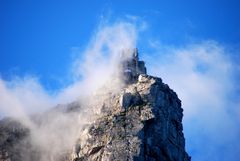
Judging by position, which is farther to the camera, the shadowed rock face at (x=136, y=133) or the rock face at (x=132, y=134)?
the rock face at (x=132, y=134)

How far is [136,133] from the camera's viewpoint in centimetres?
18325

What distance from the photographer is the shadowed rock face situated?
17975 centimetres

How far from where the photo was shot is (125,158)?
17550 cm

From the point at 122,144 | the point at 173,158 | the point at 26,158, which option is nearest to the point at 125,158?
the point at 122,144

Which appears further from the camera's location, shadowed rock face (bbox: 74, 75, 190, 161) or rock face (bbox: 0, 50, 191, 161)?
rock face (bbox: 0, 50, 191, 161)

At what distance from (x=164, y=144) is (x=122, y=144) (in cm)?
1334

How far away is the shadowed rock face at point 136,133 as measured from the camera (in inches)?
7077

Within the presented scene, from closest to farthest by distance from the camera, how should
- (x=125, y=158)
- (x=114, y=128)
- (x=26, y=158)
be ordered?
(x=125, y=158) → (x=114, y=128) → (x=26, y=158)

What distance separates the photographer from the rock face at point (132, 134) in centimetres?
17988

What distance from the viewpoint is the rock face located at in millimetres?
179875

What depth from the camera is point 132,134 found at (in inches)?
7215

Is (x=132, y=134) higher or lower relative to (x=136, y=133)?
lower

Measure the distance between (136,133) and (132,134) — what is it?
1.15 meters

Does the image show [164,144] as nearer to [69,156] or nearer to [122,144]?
[122,144]
